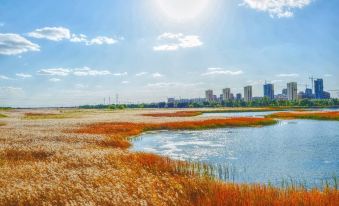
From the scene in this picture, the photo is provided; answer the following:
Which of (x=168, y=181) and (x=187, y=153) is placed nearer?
(x=168, y=181)

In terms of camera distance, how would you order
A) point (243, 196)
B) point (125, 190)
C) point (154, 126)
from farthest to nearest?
point (154, 126) → point (243, 196) → point (125, 190)

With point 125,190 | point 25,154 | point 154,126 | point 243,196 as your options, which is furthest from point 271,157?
point 154,126

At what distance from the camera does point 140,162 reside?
73.3 feet

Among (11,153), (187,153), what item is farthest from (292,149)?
(11,153)

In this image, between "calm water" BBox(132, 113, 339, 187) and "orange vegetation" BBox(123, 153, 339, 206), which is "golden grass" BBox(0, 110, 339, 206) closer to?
"orange vegetation" BBox(123, 153, 339, 206)

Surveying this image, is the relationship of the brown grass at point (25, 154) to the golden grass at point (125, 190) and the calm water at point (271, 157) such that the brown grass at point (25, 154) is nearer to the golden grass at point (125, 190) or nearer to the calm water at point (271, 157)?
the golden grass at point (125, 190)

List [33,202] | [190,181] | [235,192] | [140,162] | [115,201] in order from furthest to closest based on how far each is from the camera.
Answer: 1. [140,162]
2. [190,181]
3. [235,192]
4. [33,202]
5. [115,201]

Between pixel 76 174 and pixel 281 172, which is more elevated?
pixel 76 174

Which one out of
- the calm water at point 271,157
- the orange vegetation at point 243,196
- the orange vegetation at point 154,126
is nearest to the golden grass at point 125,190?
the orange vegetation at point 243,196

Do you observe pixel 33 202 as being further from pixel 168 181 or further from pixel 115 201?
pixel 168 181

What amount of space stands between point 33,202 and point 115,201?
9.60 feet

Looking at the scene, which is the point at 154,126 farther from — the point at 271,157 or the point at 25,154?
the point at 25,154

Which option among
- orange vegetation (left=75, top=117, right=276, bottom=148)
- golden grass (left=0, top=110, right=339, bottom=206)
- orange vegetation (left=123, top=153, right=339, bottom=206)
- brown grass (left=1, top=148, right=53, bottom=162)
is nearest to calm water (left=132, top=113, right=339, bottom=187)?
golden grass (left=0, top=110, right=339, bottom=206)

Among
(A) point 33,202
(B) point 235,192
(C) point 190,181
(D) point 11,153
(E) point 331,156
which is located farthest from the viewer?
(E) point 331,156
